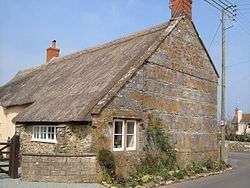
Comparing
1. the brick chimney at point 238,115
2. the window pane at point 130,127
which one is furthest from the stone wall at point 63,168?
the brick chimney at point 238,115

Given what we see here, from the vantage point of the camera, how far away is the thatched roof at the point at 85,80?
58.7 feet

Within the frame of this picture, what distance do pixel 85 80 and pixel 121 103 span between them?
434cm

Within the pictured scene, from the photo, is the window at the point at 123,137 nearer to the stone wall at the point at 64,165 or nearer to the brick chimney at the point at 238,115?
the stone wall at the point at 64,165

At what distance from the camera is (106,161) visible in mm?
15930

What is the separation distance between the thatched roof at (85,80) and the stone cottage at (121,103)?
0.05 metres

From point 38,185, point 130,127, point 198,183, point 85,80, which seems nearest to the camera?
point 38,185

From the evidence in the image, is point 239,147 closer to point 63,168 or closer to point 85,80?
point 85,80

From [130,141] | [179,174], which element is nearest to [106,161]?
[130,141]

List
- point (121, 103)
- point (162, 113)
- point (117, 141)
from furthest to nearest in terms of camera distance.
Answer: point (162, 113) < point (117, 141) < point (121, 103)

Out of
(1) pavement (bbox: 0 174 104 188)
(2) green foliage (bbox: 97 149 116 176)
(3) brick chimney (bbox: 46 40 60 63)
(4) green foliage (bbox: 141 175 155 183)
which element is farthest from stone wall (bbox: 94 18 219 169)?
(3) brick chimney (bbox: 46 40 60 63)

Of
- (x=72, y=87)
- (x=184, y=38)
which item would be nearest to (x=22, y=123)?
(x=72, y=87)

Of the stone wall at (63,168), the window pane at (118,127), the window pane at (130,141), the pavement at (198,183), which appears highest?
the window pane at (118,127)

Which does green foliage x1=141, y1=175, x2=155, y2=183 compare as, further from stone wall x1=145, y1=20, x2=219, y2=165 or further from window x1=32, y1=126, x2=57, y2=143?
window x1=32, y1=126, x2=57, y2=143

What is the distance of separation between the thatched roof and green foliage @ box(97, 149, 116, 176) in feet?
5.12
